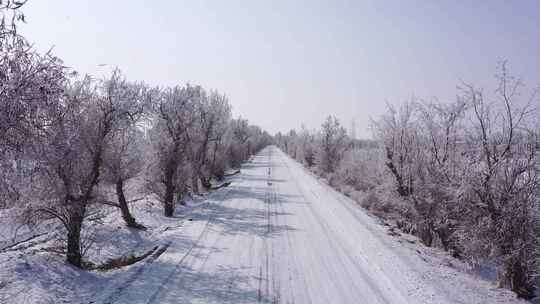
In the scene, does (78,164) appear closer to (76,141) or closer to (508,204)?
(76,141)

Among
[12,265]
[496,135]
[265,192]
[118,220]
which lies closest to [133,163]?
[118,220]

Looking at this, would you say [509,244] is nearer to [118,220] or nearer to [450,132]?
[450,132]

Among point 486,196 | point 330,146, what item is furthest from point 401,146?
point 330,146

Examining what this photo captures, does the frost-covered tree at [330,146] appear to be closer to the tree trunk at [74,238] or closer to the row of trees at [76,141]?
the row of trees at [76,141]

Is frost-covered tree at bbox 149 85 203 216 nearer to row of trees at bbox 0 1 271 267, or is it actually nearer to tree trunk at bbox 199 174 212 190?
row of trees at bbox 0 1 271 267

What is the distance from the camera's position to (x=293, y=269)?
11.2 m

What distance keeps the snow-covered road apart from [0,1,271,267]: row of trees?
131 inches

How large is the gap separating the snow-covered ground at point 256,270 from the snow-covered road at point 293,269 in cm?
3

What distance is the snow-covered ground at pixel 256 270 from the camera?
30.1 ft

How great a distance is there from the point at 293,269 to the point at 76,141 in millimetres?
7313

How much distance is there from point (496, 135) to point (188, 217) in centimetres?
1517

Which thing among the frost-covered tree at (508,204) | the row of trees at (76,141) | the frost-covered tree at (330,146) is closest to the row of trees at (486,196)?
the frost-covered tree at (508,204)

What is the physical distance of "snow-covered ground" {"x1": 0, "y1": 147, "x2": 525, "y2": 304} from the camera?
9.19m

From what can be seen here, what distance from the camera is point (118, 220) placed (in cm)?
1853
